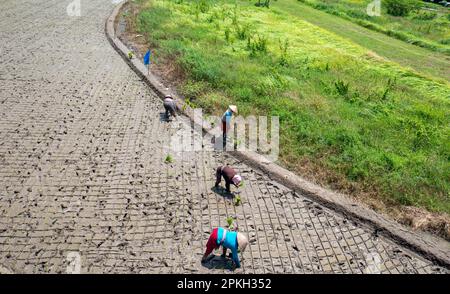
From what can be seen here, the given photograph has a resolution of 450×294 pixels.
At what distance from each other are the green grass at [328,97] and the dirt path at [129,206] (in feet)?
5.05

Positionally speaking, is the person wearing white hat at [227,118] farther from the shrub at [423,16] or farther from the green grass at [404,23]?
the shrub at [423,16]

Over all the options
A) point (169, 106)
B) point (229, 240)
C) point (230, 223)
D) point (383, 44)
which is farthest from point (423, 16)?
point (229, 240)

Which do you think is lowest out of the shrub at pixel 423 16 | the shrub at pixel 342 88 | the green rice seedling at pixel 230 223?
the green rice seedling at pixel 230 223

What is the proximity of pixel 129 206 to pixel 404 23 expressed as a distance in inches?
1081

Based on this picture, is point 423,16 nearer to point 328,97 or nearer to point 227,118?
point 328,97

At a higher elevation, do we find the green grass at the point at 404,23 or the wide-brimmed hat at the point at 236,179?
the green grass at the point at 404,23

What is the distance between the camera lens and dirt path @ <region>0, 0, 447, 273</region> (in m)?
5.94

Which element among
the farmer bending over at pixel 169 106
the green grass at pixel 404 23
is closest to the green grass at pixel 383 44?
the green grass at pixel 404 23

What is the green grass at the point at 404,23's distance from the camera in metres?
22.4

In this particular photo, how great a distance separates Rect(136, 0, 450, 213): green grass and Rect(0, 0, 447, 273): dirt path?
1540 millimetres

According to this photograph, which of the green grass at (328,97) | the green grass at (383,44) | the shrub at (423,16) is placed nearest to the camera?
the green grass at (328,97)

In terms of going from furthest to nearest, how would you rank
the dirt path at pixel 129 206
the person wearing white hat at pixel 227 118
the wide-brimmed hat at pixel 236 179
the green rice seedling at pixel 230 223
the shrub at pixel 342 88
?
the shrub at pixel 342 88 → the person wearing white hat at pixel 227 118 → the wide-brimmed hat at pixel 236 179 → the green rice seedling at pixel 230 223 → the dirt path at pixel 129 206

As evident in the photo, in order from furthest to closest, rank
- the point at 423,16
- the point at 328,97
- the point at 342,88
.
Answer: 1. the point at 423,16
2. the point at 342,88
3. the point at 328,97

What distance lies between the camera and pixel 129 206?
273 inches
